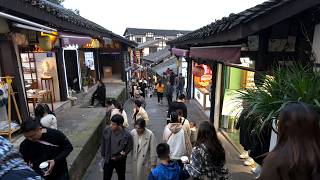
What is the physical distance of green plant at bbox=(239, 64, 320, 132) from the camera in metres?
3.01

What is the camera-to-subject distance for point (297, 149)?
1.87 meters

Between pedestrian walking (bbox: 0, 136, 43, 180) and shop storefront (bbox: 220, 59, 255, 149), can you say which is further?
shop storefront (bbox: 220, 59, 255, 149)

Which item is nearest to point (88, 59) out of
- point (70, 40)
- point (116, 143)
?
point (70, 40)

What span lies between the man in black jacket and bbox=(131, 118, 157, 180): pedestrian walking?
1475 mm

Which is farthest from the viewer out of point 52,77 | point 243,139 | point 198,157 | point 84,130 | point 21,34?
point 52,77

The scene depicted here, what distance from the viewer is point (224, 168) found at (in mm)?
3479

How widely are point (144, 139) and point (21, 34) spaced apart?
474cm

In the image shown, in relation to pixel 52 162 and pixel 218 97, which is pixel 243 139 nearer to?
pixel 52 162

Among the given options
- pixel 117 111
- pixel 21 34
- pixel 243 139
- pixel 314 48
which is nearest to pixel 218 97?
pixel 117 111

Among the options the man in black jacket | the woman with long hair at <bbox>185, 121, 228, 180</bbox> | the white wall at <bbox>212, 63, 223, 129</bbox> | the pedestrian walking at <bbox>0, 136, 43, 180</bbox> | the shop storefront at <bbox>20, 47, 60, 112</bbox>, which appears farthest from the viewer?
the shop storefront at <bbox>20, 47, 60, 112</bbox>

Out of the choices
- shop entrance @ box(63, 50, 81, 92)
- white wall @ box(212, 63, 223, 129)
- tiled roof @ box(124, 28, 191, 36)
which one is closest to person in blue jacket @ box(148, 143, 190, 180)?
white wall @ box(212, 63, 223, 129)

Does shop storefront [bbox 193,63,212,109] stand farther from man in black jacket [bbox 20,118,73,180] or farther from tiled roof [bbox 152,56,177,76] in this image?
tiled roof [bbox 152,56,177,76]

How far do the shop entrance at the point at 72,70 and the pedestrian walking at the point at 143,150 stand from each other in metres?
→ 11.0

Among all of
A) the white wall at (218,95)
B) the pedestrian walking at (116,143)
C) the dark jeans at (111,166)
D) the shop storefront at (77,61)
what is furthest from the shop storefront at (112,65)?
the pedestrian walking at (116,143)
